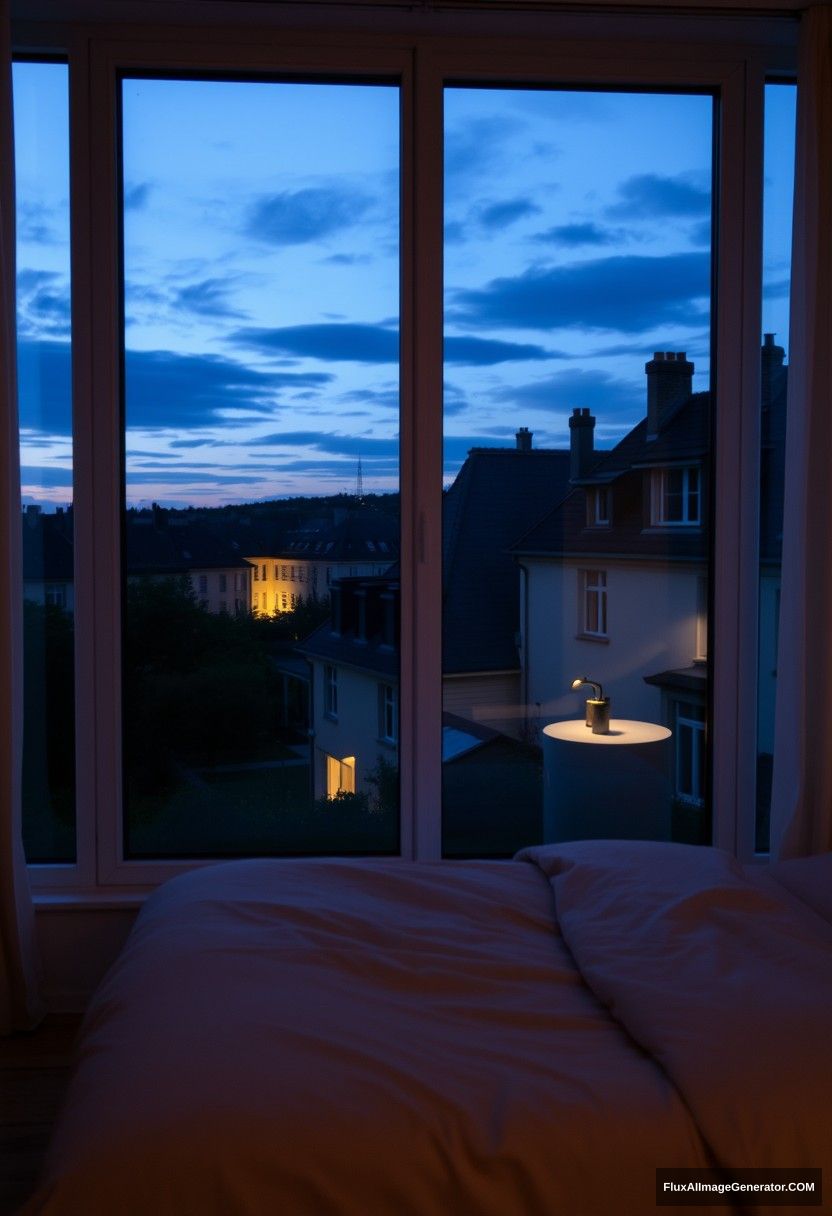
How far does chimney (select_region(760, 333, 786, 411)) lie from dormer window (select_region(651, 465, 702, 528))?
12.4 inches

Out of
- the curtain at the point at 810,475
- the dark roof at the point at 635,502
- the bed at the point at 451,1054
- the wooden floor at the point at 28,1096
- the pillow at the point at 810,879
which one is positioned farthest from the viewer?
the dark roof at the point at 635,502

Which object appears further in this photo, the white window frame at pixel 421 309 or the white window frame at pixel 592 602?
the white window frame at pixel 592 602

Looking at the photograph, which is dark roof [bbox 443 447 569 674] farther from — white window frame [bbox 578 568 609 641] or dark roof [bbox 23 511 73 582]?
dark roof [bbox 23 511 73 582]

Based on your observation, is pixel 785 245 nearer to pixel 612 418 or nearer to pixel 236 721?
pixel 612 418

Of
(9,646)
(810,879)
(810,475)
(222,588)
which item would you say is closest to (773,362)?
(810,475)

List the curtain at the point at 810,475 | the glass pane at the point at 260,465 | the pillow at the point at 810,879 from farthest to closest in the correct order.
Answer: the glass pane at the point at 260,465 < the curtain at the point at 810,475 < the pillow at the point at 810,879

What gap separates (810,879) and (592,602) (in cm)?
131

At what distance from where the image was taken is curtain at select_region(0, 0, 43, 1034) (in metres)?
2.81

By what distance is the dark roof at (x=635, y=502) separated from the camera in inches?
129

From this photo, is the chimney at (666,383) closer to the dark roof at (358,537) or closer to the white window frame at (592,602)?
the white window frame at (592,602)

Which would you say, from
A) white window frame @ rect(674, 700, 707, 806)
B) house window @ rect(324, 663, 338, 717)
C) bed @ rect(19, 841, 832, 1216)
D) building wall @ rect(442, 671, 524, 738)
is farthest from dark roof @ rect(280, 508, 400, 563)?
bed @ rect(19, 841, 832, 1216)

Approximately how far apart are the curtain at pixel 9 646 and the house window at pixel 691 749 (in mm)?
1979

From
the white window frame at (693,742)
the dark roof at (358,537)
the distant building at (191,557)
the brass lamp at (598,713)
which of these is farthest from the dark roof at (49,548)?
the white window frame at (693,742)

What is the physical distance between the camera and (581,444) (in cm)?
326
